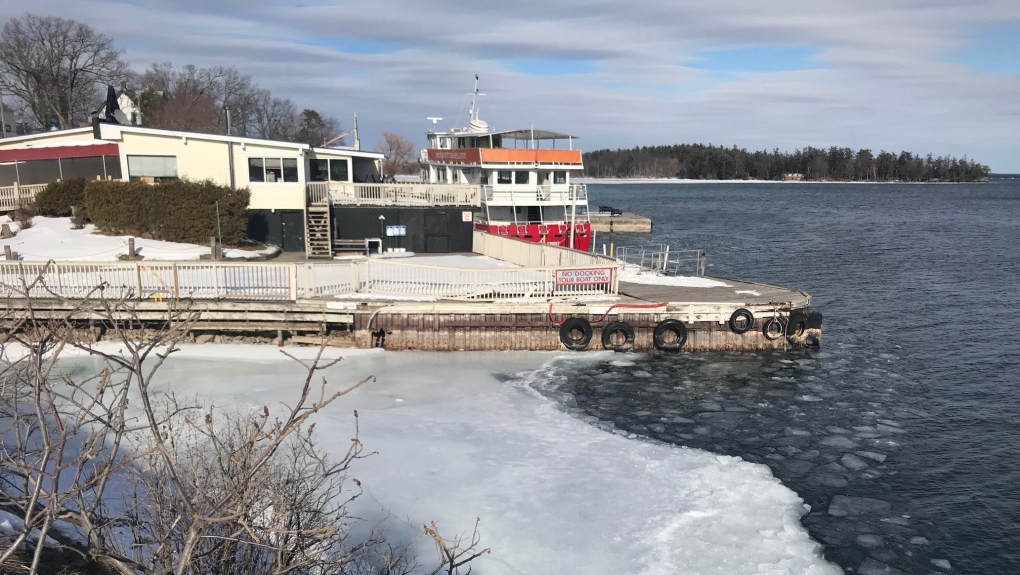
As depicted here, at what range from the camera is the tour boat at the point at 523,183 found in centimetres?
3706

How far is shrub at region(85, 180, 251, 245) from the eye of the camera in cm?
2752

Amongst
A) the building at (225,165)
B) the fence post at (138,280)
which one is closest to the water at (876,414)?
the fence post at (138,280)

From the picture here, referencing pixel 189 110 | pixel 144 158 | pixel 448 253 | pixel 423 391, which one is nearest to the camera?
pixel 423 391

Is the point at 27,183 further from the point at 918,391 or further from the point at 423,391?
the point at 918,391

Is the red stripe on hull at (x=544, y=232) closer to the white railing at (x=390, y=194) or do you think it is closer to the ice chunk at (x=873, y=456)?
the white railing at (x=390, y=194)

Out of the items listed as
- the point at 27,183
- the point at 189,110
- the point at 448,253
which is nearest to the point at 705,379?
the point at 448,253

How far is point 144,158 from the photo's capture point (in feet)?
96.8

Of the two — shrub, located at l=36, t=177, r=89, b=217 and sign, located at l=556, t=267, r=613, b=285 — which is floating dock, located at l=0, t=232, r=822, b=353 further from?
shrub, located at l=36, t=177, r=89, b=217

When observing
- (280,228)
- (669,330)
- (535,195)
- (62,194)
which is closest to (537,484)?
(669,330)

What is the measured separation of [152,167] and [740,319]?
24159 mm

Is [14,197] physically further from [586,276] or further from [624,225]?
[624,225]

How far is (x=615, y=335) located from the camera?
20594 mm

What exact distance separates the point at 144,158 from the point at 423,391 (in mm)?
20264

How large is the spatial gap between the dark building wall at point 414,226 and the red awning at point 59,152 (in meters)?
10.2
